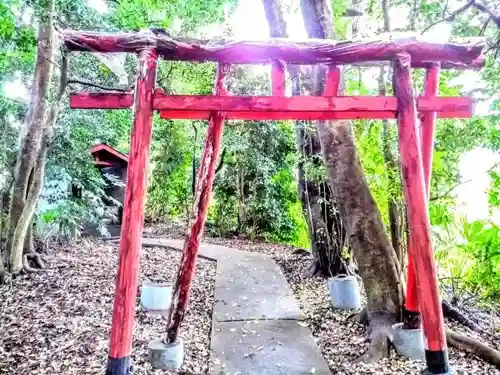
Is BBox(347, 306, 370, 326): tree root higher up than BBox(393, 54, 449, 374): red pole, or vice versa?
BBox(393, 54, 449, 374): red pole

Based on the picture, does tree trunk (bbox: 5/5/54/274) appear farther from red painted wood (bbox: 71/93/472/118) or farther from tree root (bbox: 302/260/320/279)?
tree root (bbox: 302/260/320/279)

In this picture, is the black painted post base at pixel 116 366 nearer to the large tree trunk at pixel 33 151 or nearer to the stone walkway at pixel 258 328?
the stone walkway at pixel 258 328

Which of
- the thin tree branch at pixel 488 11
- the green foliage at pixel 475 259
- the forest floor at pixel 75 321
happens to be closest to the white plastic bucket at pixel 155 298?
the forest floor at pixel 75 321

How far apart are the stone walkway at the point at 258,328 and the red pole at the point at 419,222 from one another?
43.8 inches

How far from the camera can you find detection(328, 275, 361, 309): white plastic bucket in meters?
4.95

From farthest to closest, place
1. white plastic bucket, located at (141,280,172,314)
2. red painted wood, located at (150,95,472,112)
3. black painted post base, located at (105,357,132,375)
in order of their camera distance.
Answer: white plastic bucket, located at (141,280,172,314) → red painted wood, located at (150,95,472,112) → black painted post base, located at (105,357,132,375)

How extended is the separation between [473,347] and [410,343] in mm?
624

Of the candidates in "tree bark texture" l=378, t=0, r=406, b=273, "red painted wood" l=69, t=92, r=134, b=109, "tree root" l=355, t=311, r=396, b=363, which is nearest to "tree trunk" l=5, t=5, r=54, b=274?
"red painted wood" l=69, t=92, r=134, b=109

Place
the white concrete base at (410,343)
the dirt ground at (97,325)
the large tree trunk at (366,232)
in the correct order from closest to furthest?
the dirt ground at (97,325)
the white concrete base at (410,343)
the large tree trunk at (366,232)

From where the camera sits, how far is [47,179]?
7090 mm

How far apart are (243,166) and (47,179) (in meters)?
4.64

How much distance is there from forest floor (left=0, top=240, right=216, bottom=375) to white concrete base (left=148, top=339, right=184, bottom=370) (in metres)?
0.07

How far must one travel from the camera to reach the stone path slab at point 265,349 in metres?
3.54

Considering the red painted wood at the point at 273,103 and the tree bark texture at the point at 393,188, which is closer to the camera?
the red painted wood at the point at 273,103
